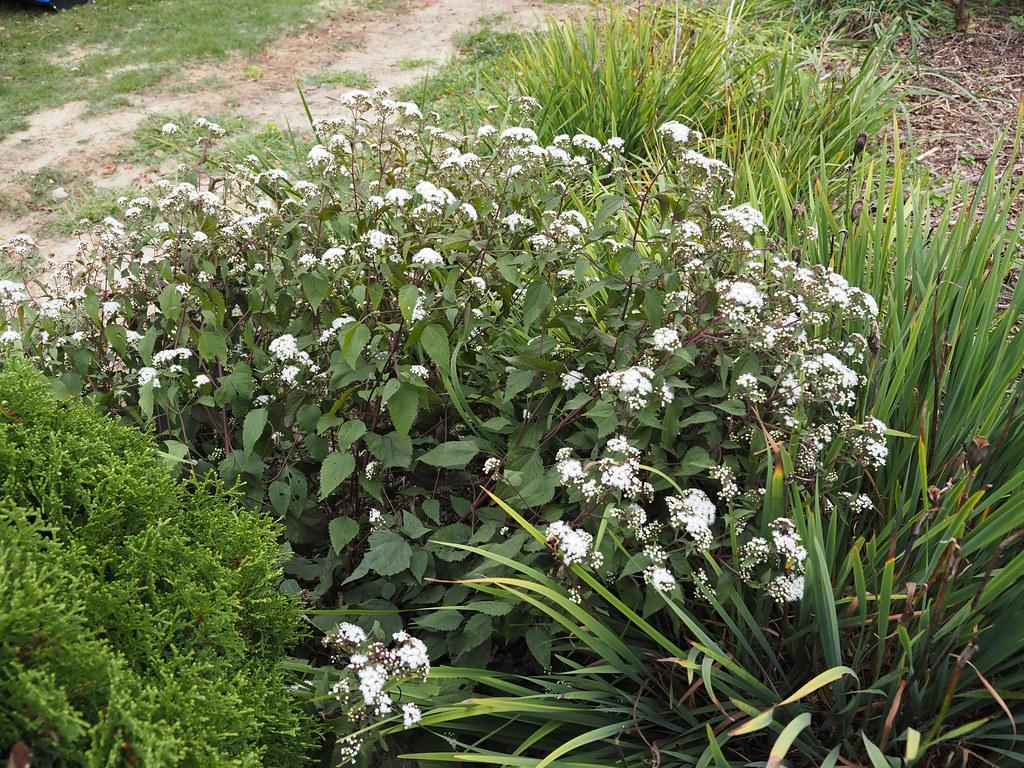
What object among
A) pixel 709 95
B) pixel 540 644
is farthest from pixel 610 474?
pixel 709 95

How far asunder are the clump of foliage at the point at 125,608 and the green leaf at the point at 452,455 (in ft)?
1.42

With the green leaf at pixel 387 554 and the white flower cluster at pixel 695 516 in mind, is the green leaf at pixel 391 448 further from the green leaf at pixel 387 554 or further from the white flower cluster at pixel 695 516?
the white flower cluster at pixel 695 516

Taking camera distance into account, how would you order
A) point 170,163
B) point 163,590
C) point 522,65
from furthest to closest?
1. point 170,163
2. point 522,65
3. point 163,590

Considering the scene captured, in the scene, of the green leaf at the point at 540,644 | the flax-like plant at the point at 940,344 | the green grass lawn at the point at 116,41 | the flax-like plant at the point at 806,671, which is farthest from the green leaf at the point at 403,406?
the green grass lawn at the point at 116,41

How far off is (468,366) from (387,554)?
2.07 feet

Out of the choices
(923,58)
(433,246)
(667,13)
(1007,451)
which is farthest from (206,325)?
(923,58)

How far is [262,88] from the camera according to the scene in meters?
7.07

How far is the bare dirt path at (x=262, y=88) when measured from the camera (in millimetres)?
5789

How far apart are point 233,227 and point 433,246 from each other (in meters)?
0.68

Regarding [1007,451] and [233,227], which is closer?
[1007,451]

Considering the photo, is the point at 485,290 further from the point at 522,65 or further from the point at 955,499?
the point at 522,65

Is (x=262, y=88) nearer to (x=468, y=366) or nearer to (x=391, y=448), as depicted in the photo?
(x=468, y=366)

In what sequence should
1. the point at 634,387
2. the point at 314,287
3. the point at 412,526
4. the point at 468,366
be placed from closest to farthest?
1. the point at 634,387
2. the point at 412,526
3. the point at 314,287
4. the point at 468,366

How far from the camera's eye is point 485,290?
7.57ft
